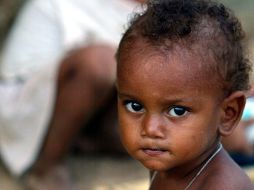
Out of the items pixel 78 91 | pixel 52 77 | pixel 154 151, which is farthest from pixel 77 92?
pixel 154 151

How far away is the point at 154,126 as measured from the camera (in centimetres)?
165

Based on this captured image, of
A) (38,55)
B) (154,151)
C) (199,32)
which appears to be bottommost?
(154,151)

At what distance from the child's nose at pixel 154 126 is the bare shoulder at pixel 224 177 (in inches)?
7.7

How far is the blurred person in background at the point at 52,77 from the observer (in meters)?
3.07

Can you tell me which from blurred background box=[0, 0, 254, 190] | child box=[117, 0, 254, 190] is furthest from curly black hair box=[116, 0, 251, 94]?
blurred background box=[0, 0, 254, 190]

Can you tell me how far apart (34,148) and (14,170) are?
0.46 ft

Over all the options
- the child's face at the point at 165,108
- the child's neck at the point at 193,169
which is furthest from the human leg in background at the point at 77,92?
the child's face at the point at 165,108

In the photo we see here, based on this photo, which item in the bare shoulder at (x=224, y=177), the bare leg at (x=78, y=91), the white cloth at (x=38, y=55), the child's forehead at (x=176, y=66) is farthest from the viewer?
the white cloth at (x=38, y=55)

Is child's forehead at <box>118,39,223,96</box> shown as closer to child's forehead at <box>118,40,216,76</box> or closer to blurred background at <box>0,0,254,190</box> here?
child's forehead at <box>118,40,216,76</box>

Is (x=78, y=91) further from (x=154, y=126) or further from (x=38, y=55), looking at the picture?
(x=154, y=126)

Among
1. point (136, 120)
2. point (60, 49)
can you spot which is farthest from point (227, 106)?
point (60, 49)

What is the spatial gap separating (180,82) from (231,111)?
184 mm

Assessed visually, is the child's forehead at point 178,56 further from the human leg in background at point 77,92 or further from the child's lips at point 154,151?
the human leg in background at point 77,92

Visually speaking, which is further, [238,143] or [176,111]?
[238,143]
